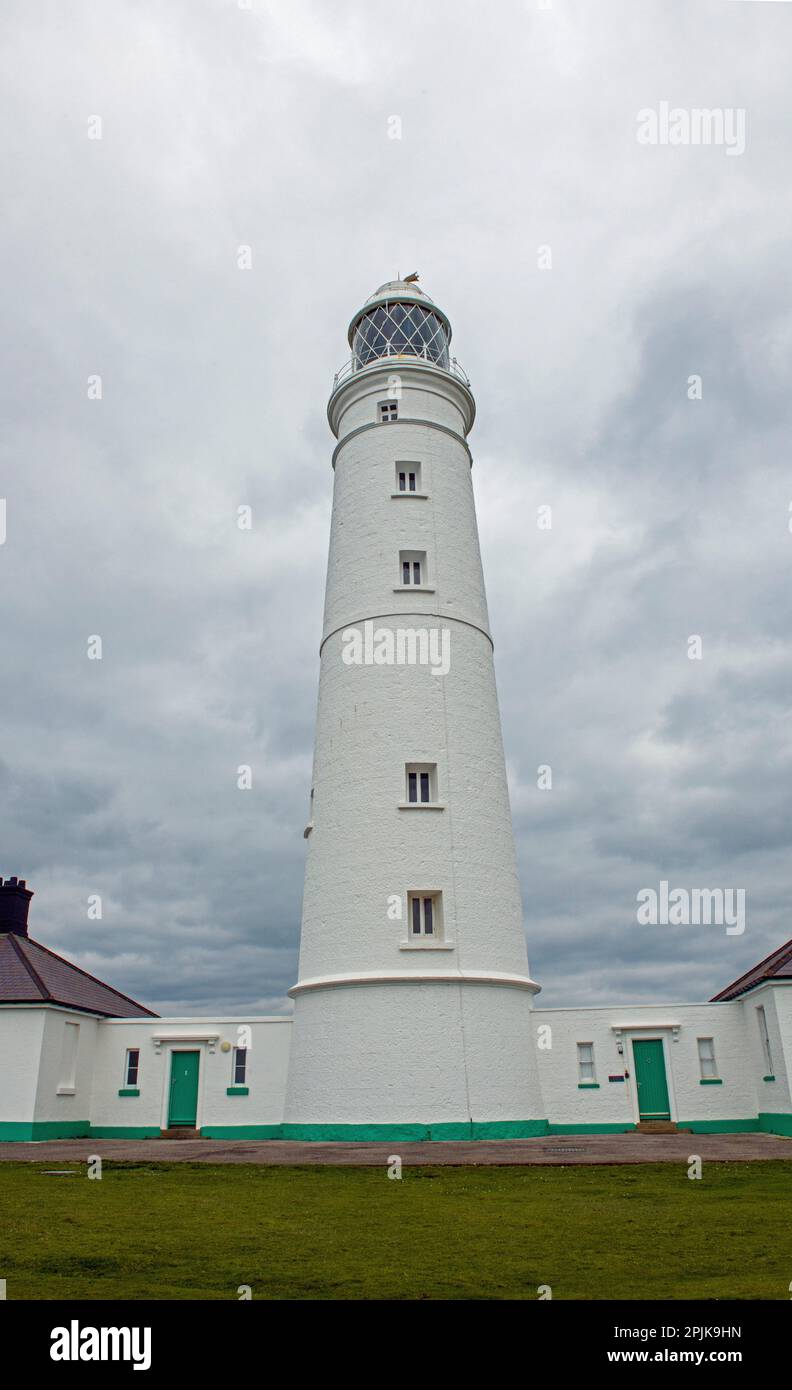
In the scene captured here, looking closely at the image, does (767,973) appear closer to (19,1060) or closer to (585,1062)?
(585,1062)

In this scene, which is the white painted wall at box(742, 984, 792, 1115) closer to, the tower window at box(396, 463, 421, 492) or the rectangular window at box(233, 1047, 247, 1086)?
the rectangular window at box(233, 1047, 247, 1086)

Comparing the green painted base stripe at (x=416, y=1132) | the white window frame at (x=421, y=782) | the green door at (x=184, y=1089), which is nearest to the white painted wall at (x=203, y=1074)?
→ the green door at (x=184, y=1089)

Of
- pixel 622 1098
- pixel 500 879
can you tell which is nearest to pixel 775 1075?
pixel 622 1098

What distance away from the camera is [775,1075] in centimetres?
2089

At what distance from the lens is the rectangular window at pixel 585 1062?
73.6ft

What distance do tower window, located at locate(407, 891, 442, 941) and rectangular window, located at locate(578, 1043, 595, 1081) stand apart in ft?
17.9

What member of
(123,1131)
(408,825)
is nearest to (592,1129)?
(408,825)

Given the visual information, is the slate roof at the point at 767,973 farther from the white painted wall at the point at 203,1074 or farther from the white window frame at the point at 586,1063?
the white painted wall at the point at 203,1074

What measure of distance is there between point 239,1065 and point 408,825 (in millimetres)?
8084

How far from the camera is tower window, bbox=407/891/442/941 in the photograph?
20250mm

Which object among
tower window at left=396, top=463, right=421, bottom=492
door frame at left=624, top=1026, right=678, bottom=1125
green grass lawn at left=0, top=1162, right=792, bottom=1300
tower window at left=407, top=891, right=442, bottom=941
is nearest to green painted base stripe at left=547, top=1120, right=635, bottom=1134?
door frame at left=624, top=1026, right=678, bottom=1125

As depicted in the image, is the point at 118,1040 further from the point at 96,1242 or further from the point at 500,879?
the point at 96,1242

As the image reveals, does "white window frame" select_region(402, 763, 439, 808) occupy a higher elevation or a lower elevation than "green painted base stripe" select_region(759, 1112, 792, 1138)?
higher

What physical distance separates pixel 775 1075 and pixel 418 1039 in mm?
8375
